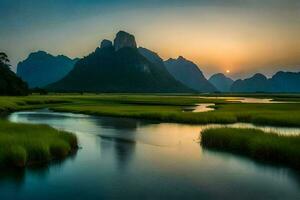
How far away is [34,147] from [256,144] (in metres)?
16.8

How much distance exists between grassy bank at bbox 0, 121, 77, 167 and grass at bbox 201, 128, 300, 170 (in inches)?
500

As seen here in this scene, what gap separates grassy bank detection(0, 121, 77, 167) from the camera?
2625 cm

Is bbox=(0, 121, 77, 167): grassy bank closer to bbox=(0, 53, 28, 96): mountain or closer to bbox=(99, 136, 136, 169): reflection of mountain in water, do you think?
bbox=(99, 136, 136, 169): reflection of mountain in water

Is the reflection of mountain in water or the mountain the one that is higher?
the mountain

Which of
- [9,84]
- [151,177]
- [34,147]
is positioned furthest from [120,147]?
[9,84]

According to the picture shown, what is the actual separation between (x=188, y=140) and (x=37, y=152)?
1797 centimetres

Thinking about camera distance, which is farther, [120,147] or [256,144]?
[120,147]

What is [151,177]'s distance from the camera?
25625 millimetres

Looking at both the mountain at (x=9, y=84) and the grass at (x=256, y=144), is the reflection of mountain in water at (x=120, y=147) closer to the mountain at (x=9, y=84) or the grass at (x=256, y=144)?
the grass at (x=256, y=144)

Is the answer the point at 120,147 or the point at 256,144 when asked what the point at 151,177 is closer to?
the point at 256,144

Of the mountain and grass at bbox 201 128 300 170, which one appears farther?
the mountain

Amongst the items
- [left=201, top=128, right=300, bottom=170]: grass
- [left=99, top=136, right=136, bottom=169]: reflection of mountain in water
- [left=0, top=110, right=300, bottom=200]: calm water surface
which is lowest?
[left=0, top=110, right=300, bottom=200]: calm water surface

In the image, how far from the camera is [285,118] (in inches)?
2217

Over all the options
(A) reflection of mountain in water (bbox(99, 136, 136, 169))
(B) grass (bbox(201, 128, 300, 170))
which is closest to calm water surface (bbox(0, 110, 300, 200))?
(A) reflection of mountain in water (bbox(99, 136, 136, 169))
